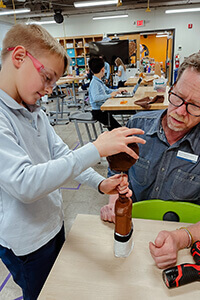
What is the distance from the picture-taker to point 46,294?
0.67 m

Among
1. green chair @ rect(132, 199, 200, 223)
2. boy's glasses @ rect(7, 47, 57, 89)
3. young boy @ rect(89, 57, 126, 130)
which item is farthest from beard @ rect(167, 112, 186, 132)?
young boy @ rect(89, 57, 126, 130)

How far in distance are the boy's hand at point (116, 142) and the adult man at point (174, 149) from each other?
40 centimetres

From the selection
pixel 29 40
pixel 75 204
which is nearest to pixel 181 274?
pixel 29 40

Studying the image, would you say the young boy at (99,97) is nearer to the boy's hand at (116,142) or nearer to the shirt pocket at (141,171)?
the shirt pocket at (141,171)

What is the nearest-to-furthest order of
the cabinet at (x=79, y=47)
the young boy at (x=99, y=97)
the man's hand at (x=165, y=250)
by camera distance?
the man's hand at (x=165, y=250), the young boy at (x=99, y=97), the cabinet at (x=79, y=47)

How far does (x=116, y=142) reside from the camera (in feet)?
2.04

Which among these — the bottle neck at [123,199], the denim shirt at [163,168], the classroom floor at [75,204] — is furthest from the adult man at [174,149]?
the classroom floor at [75,204]

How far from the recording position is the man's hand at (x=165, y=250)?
731 millimetres

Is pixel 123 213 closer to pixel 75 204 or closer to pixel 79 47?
pixel 75 204

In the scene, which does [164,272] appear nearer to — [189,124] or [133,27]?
[189,124]

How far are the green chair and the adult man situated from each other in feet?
0.41

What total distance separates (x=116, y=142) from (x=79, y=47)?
10843 millimetres

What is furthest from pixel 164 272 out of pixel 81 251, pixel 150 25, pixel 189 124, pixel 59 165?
pixel 150 25

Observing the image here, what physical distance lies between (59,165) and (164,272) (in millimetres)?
497
